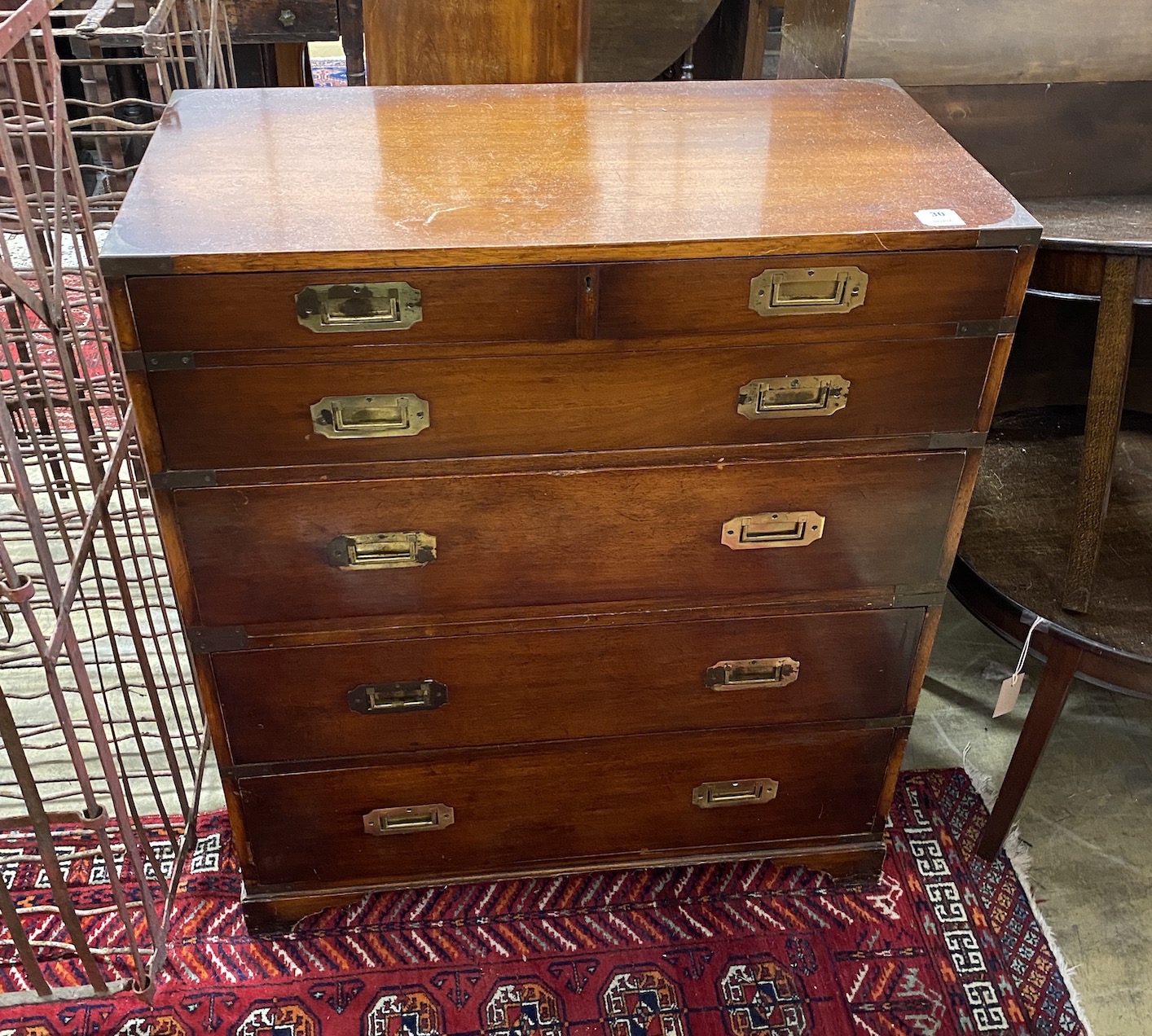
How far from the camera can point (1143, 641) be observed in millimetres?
1563

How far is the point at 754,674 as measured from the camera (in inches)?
58.4

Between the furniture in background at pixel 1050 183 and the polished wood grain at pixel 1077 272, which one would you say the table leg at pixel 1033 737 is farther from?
the polished wood grain at pixel 1077 272

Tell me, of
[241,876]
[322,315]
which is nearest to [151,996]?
[241,876]

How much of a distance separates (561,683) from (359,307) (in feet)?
1.89

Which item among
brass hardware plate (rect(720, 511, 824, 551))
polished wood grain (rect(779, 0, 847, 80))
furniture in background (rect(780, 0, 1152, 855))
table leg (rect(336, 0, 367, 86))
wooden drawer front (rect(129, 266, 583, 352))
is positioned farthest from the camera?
table leg (rect(336, 0, 367, 86))

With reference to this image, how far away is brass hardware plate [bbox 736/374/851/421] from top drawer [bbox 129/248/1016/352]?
65mm

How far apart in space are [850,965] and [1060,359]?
1.15 m

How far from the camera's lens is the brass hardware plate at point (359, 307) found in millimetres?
1101

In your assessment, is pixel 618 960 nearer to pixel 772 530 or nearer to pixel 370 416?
pixel 772 530

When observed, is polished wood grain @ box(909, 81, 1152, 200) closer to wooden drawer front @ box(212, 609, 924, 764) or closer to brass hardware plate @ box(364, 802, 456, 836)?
wooden drawer front @ box(212, 609, 924, 764)

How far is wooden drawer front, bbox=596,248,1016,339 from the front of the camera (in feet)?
3.75

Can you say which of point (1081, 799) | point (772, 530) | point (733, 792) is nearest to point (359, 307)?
point (772, 530)

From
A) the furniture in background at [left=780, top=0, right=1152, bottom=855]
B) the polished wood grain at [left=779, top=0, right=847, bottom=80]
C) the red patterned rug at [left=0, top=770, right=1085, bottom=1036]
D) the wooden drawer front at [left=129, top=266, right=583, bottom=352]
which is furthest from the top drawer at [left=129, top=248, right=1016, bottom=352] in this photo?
the red patterned rug at [left=0, top=770, right=1085, bottom=1036]

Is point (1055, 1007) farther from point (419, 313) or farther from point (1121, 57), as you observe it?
point (1121, 57)
